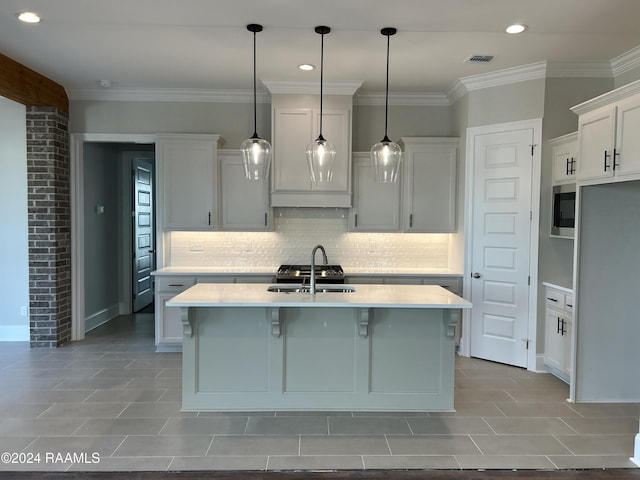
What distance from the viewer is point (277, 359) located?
11.0ft

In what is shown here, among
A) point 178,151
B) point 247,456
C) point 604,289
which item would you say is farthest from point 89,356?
point 604,289

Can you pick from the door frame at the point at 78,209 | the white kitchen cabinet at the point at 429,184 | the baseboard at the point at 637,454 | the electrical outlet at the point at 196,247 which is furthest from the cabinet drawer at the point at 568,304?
the door frame at the point at 78,209

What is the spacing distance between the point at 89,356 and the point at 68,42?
120 inches

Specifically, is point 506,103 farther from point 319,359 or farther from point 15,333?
point 15,333

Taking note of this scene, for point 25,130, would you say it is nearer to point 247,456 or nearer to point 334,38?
point 334,38

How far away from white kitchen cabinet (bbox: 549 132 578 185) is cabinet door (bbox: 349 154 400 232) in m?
1.61

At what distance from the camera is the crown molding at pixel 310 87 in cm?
490

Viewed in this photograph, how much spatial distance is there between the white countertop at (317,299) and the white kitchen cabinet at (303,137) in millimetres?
1718

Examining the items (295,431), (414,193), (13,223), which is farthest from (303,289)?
(13,223)

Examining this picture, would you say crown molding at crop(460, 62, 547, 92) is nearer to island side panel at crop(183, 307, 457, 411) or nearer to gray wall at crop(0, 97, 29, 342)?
island side panel at crop(183, 307, 457, 411)

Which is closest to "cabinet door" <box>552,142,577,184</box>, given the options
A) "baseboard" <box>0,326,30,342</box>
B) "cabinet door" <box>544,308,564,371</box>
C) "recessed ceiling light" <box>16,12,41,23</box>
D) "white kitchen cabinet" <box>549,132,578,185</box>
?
"white kitchen cabinet" <box>549,132,578,185</box>

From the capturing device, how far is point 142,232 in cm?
718

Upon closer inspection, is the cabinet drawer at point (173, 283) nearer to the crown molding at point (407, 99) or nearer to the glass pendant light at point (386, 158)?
the glass pendant light at point (386, 158)

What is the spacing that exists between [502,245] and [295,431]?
278 centimetres
